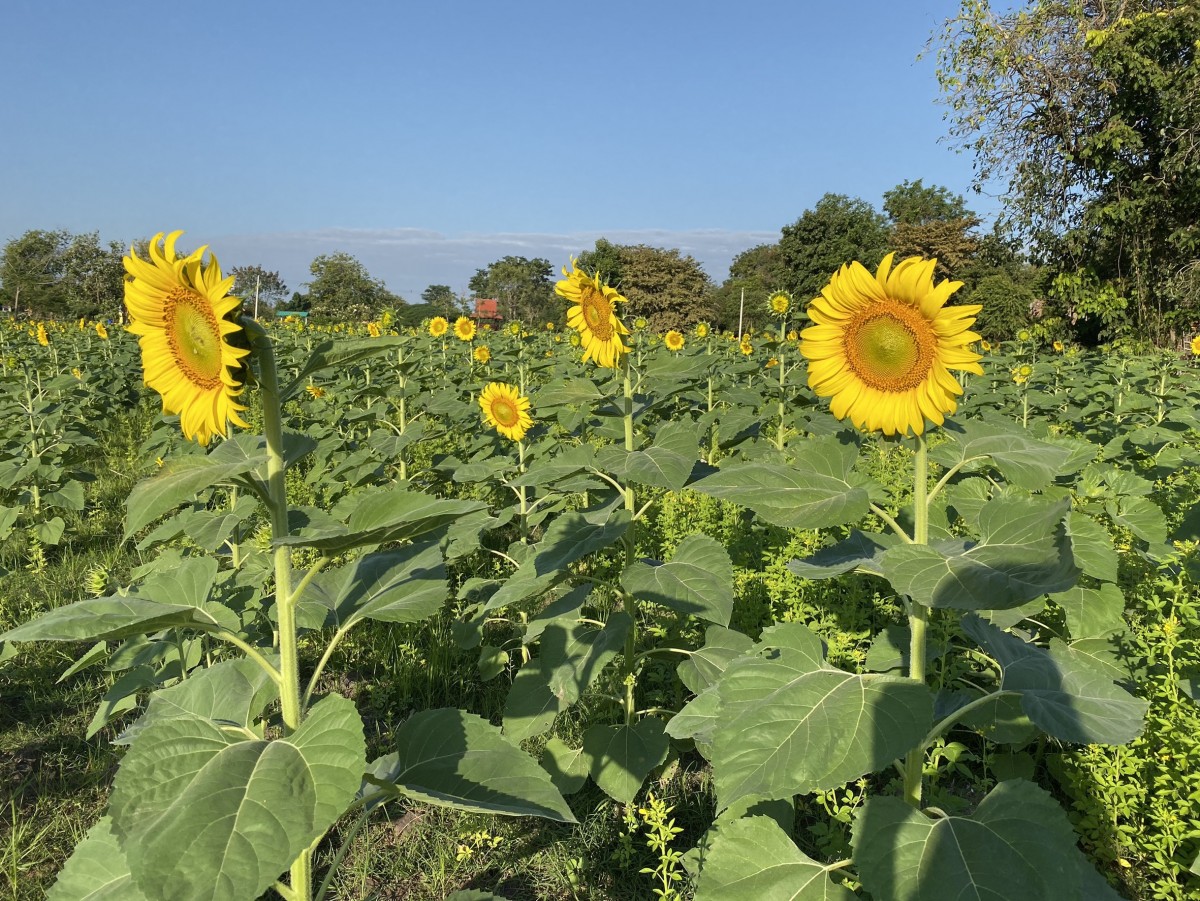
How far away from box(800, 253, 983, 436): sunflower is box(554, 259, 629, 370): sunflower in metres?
1.02

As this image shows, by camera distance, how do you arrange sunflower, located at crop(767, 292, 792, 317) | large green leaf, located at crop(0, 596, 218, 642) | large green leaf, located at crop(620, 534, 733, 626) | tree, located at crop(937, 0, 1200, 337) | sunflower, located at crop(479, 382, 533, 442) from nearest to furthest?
large green leaf, located at crop(0, 596, 218, 642), large green leaf, located at crop(620, 534, 733, 626), sunflower, located at crop(479, 382, 533, 442), sunflower, located at crop(767, 292, 792, 317), tree, located at crop(937, 0, 1200, 337)

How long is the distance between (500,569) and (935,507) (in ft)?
8.27

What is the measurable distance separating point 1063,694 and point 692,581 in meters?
1.01

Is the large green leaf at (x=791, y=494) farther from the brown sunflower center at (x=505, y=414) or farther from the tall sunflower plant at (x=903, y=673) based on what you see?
the brown sunflower center at (x=505, y=414)

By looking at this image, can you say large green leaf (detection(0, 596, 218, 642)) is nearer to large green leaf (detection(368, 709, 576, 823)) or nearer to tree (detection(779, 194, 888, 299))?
large green leaf (detection(368, 709, 576, 823))

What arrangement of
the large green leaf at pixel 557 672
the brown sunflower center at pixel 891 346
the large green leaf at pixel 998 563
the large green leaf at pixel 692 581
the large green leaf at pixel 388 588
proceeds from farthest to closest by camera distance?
the large green leaf at pixel 557 672 → the large green leaf at pixel 692 581 → the brown sunflower center at pixel 891 346 → the large green leaf at pixel 388 588 → the large green leaf at pixel 998 563

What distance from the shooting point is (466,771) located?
140 cm

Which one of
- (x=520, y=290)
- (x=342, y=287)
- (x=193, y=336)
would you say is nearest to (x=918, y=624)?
(x=193, y=336)

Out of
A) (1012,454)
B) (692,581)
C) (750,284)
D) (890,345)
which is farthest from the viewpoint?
(750,284)

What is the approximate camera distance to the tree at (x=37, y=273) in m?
31.6

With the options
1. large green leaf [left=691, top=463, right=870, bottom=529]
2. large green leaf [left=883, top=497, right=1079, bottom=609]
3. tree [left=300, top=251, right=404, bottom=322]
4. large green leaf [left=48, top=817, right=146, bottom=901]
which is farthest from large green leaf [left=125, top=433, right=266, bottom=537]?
tree [left=300, top=251, right=404, bottom=322]

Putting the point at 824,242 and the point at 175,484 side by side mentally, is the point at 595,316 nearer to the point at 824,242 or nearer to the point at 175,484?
the point at 175,484

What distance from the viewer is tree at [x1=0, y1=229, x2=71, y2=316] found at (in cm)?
3159

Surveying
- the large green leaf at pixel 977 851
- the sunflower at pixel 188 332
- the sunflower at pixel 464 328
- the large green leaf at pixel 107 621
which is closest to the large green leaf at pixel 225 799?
the large green leaf at pixel 107 621
